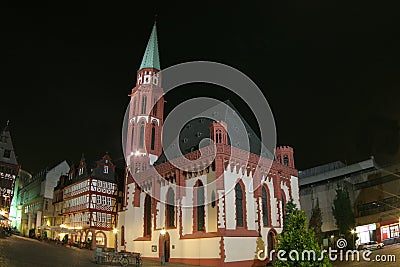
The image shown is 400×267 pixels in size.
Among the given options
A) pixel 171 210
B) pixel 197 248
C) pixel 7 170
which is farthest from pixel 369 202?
pixel 7 170

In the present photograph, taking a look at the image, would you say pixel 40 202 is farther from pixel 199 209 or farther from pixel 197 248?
pixel 197 248

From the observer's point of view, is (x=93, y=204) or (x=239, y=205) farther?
(x=93, y=204)

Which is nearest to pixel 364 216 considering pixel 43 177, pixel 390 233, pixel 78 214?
pixel 390 233

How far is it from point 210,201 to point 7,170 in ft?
175

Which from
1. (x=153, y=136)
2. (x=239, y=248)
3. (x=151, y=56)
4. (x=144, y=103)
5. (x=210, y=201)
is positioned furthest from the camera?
(x=151, y=56)

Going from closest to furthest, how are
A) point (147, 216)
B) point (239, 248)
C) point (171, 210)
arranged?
point (239, 248), point (171, 210), point (147, 216)

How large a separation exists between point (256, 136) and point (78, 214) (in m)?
33.2

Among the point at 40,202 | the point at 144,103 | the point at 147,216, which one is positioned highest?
the point at 144,103

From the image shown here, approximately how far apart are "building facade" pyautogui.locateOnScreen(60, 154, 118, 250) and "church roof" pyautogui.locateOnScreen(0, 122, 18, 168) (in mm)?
17896

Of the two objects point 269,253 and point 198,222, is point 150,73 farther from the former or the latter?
point 269,253

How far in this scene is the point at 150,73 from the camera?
59031mm

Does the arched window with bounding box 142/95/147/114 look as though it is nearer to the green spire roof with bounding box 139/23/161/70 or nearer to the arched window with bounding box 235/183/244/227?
the green spire roof with bounding box 139/23/161/70

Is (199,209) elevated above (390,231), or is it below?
above

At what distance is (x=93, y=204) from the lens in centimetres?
5453
